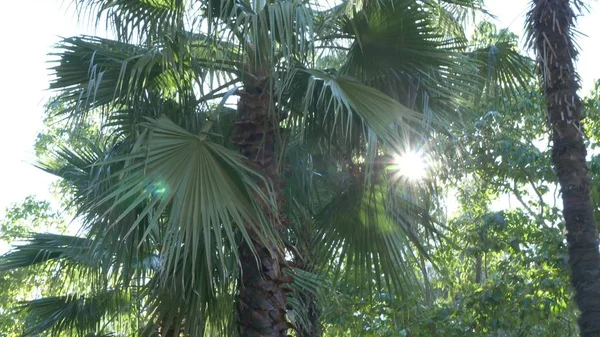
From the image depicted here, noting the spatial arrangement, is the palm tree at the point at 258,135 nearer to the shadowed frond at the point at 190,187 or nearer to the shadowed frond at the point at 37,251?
the shadowed frond at the point at 190,187

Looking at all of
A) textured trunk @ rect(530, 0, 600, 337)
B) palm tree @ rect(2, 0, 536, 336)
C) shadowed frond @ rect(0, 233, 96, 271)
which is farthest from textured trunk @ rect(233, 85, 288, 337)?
shadowed frond @ rect(0, 233, 96, 271)

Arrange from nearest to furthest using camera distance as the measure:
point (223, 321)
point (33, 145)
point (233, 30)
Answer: point (233, 30)
point (223, 321)
point (33, 145)

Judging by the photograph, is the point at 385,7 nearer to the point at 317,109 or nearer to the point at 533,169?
the point at 317,109

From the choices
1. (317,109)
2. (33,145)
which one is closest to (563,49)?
(317,109)

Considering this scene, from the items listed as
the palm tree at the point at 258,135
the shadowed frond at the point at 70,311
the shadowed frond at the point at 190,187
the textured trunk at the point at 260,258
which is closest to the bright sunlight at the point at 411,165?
the palm tree at the point at 258,135

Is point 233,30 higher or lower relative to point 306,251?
higher

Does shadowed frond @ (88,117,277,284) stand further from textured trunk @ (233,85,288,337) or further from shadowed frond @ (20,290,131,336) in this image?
shadowed frond @ (20,290,131,336)

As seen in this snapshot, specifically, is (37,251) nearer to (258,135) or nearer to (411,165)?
(258,135)

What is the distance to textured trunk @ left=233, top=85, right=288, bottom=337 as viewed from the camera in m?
6.70

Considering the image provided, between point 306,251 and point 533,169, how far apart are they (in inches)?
191

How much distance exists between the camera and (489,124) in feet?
40.0

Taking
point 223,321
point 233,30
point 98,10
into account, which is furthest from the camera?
point 98,10

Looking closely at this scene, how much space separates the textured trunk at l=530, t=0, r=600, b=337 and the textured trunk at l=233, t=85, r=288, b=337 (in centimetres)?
230

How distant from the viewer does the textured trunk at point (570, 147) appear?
236 inches
